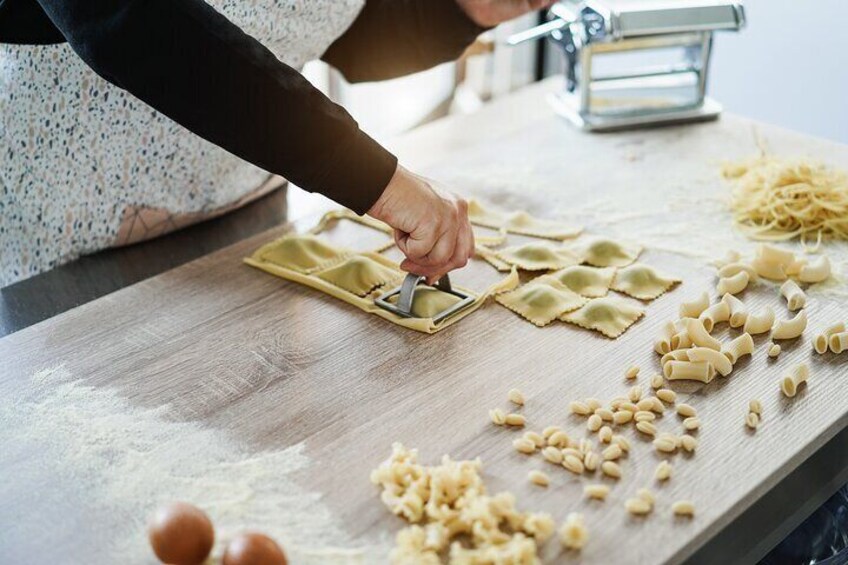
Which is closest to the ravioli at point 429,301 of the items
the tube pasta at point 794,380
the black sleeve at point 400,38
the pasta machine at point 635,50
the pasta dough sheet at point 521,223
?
the pasta dough sheet at point 521,223

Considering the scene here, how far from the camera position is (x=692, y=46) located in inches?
79.3

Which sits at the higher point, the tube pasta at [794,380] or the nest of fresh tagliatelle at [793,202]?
the nest of fresh tagliatelle at [793,202]

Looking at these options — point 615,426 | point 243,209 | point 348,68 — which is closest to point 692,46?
point 348,68

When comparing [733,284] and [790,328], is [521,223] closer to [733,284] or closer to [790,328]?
[733,284]

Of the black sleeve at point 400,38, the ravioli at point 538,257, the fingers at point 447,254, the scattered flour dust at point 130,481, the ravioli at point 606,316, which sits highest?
the black sleeve at point 400,38

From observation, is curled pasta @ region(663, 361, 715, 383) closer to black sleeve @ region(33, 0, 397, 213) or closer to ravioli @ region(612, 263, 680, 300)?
ravioli @ region(612, 263, 680, 300)

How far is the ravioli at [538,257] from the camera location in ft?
4.86

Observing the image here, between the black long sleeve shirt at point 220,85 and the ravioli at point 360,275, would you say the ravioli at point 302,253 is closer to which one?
the ravioli at point 360,275

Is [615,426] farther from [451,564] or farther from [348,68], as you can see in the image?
[348,68]

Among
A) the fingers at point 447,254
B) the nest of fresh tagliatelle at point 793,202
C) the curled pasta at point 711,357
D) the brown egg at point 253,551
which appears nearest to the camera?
the brown egg at point 253,551

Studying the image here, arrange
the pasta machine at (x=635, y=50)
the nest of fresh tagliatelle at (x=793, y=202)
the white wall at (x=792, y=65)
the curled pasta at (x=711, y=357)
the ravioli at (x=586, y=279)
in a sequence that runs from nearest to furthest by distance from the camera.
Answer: the curled pasta at (x=711, y=357) < the ravioli at (x=586, y=279) < the nest of fresh tagliatelle at (x=793, y=202) < the pasta machine at (x=635, y=50) < the white wall at (x=792, y=65)

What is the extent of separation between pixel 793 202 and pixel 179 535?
117 centimetres

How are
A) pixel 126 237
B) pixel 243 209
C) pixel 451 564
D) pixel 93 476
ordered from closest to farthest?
pixel 451 564 → pixel 93 476 → pixel 126 237 → pixel 243 209

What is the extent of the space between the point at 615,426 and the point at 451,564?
0.31 metres
